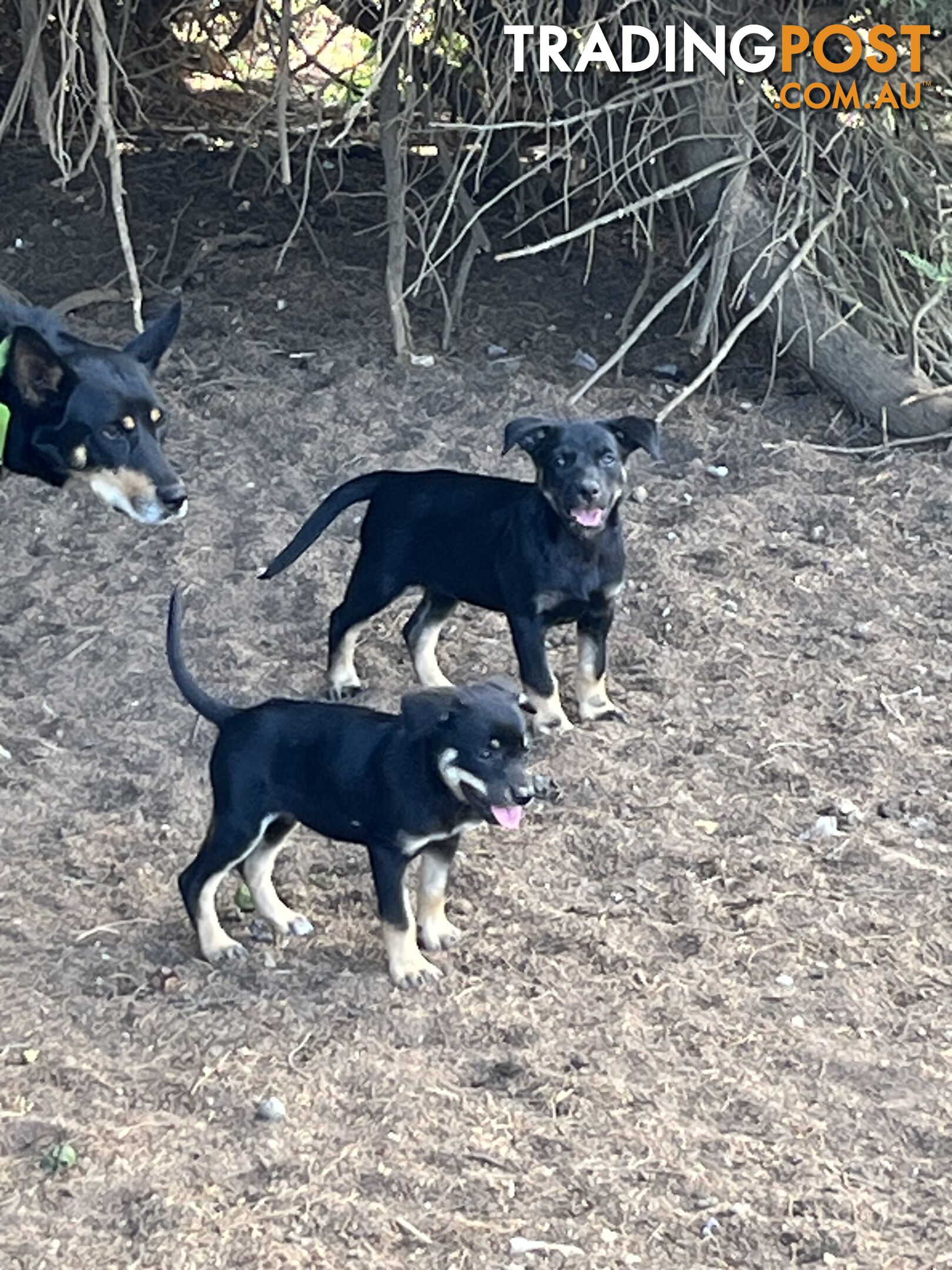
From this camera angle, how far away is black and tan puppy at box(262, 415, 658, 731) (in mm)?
5496

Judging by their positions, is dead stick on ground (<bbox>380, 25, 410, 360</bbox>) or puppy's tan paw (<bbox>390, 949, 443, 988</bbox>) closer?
puppy's tan paw (<bbox>390, 949, 443, 988</bbox>)

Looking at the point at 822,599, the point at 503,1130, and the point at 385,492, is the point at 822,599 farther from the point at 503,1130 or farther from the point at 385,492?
the point at 503,1130

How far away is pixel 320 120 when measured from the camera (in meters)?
8.02

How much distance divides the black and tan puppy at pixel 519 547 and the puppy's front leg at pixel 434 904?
1006mm

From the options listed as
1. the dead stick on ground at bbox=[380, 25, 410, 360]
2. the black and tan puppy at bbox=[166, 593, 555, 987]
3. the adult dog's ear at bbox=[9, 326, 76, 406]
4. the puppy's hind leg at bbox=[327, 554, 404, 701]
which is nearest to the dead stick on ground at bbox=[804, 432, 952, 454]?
the dead stick on ground at bbox=[380, 25, 410, 360]

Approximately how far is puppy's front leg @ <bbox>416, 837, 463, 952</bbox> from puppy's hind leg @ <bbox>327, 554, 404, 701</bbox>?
4.49ft

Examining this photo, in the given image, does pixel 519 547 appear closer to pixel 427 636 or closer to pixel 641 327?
pixel 427 636

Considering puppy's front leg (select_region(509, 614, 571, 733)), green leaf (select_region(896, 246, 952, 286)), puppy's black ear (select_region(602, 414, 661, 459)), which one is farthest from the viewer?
green leaf (select_region(896, 246, 952, 286))

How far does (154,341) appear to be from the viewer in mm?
5527

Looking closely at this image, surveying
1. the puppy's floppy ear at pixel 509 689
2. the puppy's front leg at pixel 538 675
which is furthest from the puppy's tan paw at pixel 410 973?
the puppy's front leg at pixel 538 675

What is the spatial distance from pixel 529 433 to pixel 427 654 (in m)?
0.98

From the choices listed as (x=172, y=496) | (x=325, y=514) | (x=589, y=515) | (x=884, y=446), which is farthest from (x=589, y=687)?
(x=884, y=446)

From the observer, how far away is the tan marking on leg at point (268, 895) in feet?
15.6

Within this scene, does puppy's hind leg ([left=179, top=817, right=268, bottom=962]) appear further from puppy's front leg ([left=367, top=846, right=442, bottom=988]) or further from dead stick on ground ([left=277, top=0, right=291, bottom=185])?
dead stick on ground ([left=277, top=0, right=291, bottom=185])
